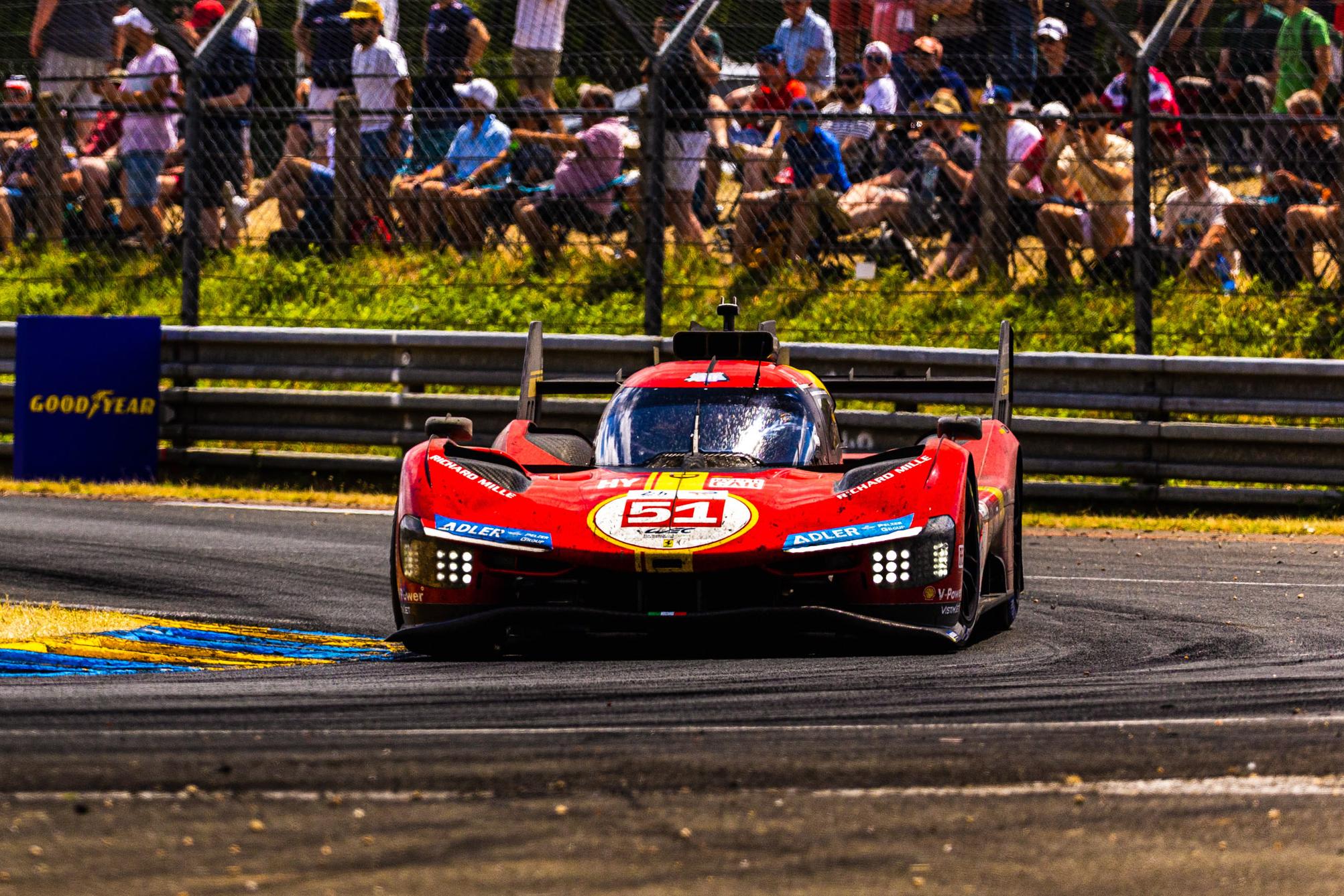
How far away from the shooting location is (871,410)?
13.6 meters

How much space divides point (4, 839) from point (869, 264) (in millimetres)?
10507

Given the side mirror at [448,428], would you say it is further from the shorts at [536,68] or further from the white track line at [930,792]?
the shorts at [536,68]

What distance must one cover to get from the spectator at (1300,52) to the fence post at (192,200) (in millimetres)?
7781

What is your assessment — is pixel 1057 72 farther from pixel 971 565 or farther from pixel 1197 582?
pixel 971 565

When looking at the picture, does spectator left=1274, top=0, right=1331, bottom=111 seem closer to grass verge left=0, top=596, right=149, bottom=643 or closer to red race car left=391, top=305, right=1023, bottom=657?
red race car left=391, top=305, right=1023, bottom=657

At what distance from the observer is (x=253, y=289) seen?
16531mm

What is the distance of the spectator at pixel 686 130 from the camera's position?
13727mm

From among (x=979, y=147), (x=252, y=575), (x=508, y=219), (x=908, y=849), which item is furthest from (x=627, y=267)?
(x=908, y=849)

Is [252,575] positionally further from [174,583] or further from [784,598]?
[784,598]

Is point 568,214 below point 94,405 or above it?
above

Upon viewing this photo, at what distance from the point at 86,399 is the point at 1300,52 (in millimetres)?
8972

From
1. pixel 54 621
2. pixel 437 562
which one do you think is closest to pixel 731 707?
pixel 437 562

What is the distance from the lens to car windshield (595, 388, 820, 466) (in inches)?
332

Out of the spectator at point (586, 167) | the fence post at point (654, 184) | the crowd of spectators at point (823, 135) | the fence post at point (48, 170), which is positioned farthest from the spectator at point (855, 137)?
the fence post at point (48, 170)
